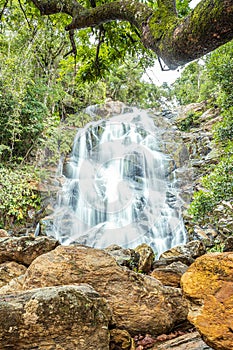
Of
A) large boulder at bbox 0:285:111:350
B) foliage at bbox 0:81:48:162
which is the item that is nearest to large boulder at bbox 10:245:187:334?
large boulder at bbox 0:285:111:350

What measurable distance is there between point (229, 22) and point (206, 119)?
18915 millimetres

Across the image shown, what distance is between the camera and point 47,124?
10.6 meters

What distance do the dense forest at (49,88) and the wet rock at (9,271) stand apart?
355 centimetres

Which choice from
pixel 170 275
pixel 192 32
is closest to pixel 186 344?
pixel 170 275

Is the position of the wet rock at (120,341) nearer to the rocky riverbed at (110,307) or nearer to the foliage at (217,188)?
the rocky riverbed at (110,307)

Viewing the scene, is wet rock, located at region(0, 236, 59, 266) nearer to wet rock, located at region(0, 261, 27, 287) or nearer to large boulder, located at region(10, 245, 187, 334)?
wet rock, located at region(0, 261, 27, 287)

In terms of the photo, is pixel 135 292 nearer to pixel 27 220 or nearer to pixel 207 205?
pixel 207 205

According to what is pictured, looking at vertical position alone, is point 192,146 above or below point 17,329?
above

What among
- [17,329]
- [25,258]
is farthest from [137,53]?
[25,258]

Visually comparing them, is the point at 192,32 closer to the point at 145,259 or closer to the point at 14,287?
the point at 14,287

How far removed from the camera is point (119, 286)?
3.41 meters

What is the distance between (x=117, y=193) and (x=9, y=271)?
9.73 metres

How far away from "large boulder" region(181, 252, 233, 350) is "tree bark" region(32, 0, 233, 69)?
156 cm

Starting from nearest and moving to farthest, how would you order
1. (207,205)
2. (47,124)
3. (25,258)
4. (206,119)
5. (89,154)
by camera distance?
1. (25,258)
2. (207,205)
3. (47,124)
4. (89,154)
5. (206,119)
